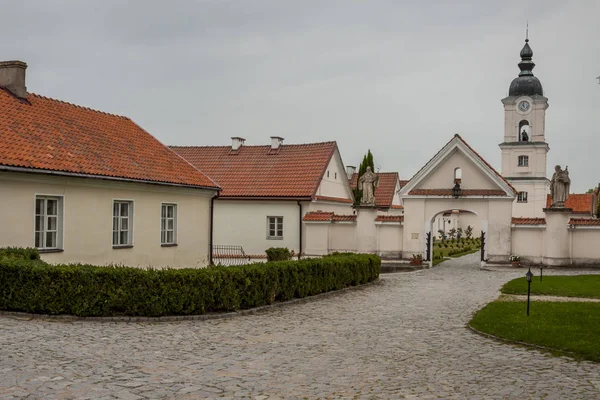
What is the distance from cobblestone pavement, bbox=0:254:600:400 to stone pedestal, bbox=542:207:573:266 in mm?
15644

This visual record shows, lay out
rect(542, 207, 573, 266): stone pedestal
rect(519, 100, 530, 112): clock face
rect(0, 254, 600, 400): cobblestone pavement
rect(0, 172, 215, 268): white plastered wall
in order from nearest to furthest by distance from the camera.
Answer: rect(0, 254, 600, 400): cobblestone pavement, rect(0, 172, 215, 268): white plastered wall, rect(542, 207, 573, 266): stone pedestal, rect(519, 100, 530, 112): clock face

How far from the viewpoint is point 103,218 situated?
1867cm

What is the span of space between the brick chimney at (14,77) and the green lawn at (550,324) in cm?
1528

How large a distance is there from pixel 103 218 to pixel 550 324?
12790mm

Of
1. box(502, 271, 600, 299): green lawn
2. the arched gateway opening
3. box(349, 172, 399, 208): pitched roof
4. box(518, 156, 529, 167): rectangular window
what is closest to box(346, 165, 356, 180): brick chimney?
box(349, 172, 399, 208): pitched roof

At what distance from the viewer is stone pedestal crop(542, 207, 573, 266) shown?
2703cm

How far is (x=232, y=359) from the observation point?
909 centimetres

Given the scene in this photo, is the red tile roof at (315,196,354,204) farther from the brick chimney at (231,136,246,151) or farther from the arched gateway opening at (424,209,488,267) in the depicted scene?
the arched gateway opening at (424,209,488,267)

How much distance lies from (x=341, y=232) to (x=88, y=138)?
13.8 meters

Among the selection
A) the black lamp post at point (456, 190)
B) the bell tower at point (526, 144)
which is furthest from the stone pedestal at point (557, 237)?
the bell tower at point (526, 144)

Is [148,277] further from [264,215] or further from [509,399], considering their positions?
[264,215]

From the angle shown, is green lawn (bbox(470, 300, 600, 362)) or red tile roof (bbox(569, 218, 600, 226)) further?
red tile roof (bbox(569, 218, 600, 226))

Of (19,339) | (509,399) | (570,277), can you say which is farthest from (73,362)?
(570,277)

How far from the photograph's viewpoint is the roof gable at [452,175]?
92.5 feet
